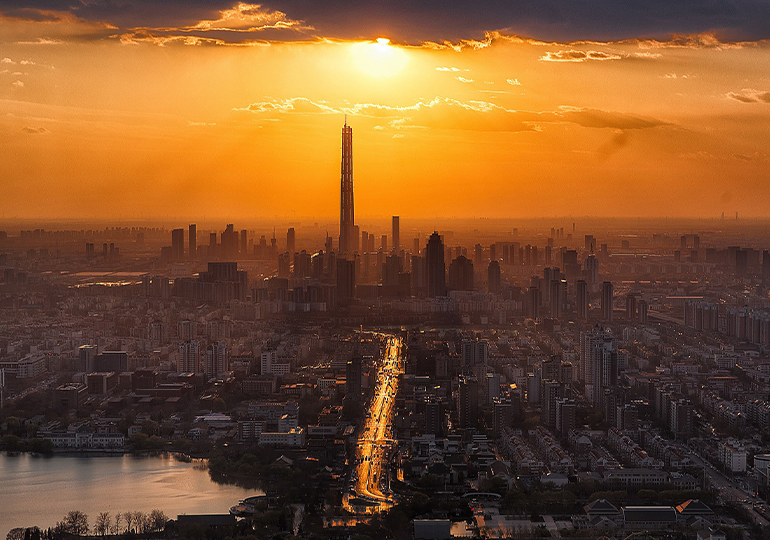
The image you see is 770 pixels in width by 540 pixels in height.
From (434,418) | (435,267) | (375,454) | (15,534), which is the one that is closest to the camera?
(15,534)

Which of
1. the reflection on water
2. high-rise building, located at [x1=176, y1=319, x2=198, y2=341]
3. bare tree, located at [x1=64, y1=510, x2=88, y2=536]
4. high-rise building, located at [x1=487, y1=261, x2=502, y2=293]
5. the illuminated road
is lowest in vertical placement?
the reflection on water

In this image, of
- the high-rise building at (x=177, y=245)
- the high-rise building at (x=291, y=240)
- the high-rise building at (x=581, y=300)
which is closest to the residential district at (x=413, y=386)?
the high-rise building at (x=581, y=300)

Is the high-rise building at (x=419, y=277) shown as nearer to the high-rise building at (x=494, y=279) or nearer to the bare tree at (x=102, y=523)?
the high-rise building at (x=494, y=279)

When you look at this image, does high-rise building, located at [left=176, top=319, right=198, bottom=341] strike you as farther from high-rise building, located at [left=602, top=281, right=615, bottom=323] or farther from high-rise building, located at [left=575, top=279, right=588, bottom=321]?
high-rise building, located at [left=602, top=281, right=615, bottom=323]

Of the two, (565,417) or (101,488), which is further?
(565,417)

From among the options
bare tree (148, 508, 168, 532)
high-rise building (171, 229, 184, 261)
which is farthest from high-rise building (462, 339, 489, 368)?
high-rise building (171, 229, 184, 261)

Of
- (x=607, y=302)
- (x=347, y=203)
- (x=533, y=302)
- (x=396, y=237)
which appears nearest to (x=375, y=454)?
(x=607, y=302)

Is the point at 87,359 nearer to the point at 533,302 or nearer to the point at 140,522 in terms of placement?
the point at 140,522
